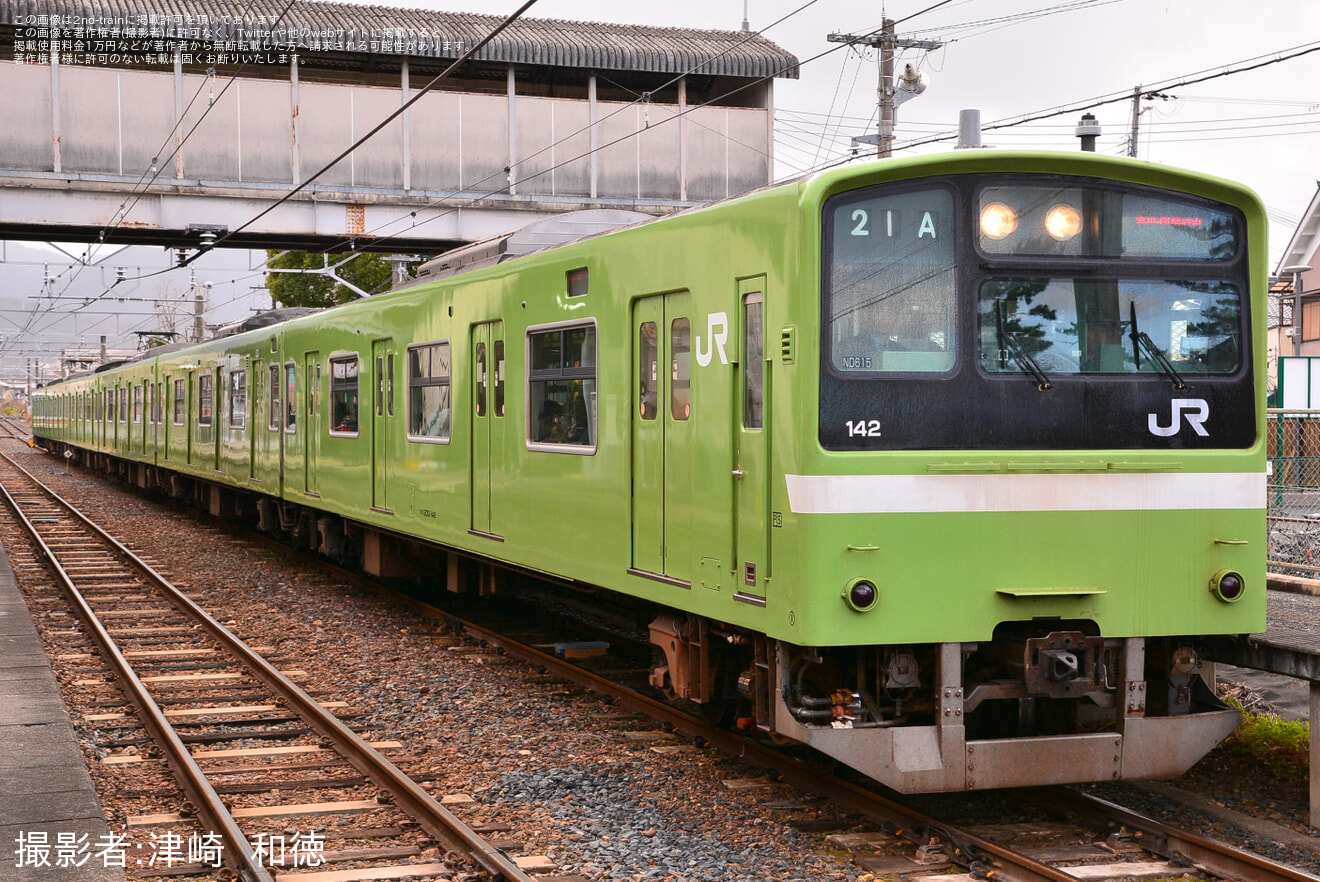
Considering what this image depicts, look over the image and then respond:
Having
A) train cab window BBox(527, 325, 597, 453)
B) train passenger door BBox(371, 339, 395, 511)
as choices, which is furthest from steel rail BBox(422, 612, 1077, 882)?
train passenger door BBox(371, 339, 395, 511)

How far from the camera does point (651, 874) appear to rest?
561 cm

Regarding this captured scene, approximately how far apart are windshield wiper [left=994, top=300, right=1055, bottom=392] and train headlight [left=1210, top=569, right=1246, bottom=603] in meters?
1.11

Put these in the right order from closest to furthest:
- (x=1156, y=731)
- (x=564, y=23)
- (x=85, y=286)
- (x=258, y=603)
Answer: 1. (x=1156, y=731)
2. (x=258, y=603)
3. (x=564, y=23)
4. (x=85, y=286)

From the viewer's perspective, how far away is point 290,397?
52.2 ft

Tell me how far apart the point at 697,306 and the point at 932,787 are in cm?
239

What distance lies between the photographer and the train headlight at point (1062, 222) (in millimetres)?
6082

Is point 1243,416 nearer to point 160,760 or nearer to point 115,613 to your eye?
point 160,760

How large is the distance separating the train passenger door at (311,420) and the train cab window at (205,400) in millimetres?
5524

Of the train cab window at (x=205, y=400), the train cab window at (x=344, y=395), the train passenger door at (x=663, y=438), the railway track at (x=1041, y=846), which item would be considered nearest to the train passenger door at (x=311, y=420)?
the train cab window at (x=344, y=395)

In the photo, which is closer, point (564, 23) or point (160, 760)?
point (160, 760)

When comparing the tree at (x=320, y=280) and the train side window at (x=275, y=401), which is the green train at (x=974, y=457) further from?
the tree at (x=320, y=280)

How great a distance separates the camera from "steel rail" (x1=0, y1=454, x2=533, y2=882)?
18.4 feet

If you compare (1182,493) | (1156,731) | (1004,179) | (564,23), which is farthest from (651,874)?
(564,23)

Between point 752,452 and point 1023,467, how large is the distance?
1.13 metres
